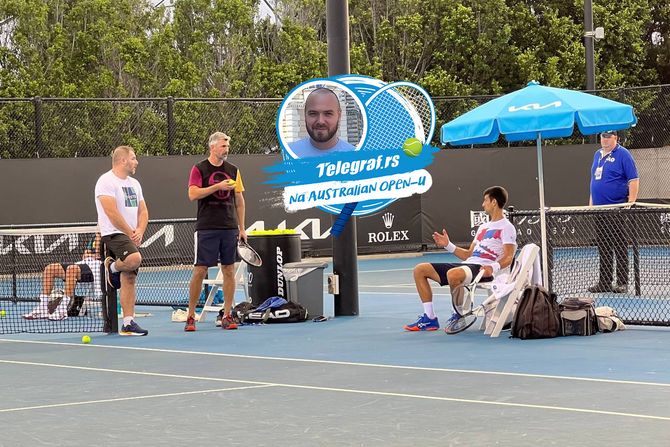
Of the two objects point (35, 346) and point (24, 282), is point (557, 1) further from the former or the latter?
point (35, 346)

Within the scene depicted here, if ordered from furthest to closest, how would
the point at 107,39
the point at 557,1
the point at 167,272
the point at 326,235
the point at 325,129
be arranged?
the point at 557,1 < the point at 107,39 < the point at 326,235 < the point at 167,272 < the point at 325,129

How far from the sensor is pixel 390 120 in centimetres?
1343

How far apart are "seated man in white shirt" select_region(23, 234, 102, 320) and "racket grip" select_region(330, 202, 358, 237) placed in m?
2.61

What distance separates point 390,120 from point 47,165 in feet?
32.3

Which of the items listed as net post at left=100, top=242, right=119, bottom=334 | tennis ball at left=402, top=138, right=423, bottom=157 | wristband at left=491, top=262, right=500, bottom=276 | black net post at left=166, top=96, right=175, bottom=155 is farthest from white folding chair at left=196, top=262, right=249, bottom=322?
black net post at left=166, top=96, right=175, bottom=155

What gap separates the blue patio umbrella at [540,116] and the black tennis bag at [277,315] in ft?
7.88

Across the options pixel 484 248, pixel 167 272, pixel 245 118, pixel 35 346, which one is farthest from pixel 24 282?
pixel 245 118

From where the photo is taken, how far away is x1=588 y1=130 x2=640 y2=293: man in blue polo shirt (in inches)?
591

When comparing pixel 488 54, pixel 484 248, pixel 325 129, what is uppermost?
pixel 488 54

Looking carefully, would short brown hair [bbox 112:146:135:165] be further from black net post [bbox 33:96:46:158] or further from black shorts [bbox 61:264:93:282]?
black net post [bbox 33:96:46:158]

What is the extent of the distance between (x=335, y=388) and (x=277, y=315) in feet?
15.8

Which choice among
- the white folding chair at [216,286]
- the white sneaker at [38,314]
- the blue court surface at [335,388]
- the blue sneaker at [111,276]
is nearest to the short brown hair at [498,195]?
the blue court surface at [335,388]

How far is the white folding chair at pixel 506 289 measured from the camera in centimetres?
1156

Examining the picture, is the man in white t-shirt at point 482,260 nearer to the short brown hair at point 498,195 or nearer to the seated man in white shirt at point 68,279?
the short brown hair at point 498,195
